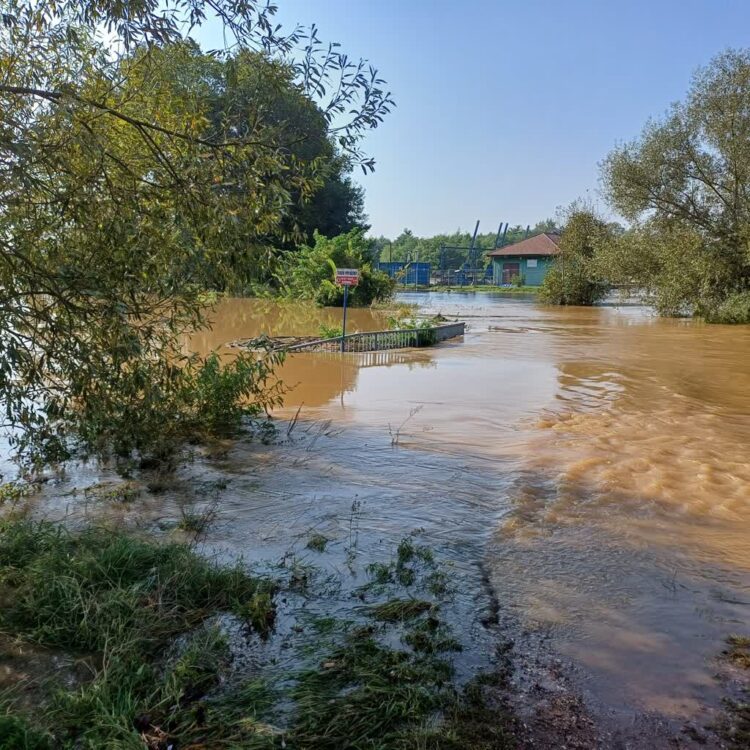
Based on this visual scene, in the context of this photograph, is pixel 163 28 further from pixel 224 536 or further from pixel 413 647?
pixel 413 647

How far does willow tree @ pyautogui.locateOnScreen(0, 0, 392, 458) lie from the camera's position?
4.00m

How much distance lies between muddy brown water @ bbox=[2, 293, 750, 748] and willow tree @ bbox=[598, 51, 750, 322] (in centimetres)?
1427

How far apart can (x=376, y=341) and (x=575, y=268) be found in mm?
26382

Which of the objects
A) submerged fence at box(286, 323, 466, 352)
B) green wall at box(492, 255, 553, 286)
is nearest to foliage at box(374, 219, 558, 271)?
green wall at box(492, 255, 553, 286)

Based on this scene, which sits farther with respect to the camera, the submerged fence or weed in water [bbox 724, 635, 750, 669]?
the submerged fence

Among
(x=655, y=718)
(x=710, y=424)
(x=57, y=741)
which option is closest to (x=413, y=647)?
(x=655, y=718)

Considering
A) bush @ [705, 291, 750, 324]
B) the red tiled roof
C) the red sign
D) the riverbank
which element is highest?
the red tiled roof

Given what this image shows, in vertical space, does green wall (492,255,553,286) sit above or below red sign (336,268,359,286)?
above

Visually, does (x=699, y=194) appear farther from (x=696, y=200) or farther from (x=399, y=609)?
(x=399, y=609)

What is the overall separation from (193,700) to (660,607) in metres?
2.79

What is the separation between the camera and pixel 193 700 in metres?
2.80

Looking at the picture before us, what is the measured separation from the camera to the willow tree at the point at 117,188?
13.1 feet

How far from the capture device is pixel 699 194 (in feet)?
83.8

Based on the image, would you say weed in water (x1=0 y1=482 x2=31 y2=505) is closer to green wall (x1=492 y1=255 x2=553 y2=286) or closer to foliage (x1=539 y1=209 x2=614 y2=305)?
foliage (x1=539 y1=209 x2=614 y2=305)
